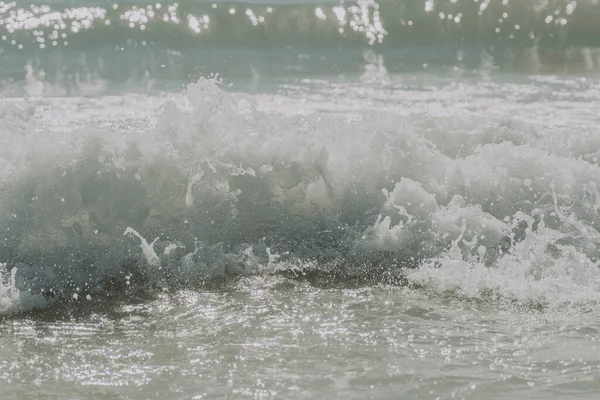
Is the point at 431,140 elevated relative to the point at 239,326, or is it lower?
elevated

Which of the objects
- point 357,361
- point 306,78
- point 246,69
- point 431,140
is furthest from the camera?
point 246,69

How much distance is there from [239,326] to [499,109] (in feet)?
18.3

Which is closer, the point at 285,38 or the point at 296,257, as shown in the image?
the point at 296,257

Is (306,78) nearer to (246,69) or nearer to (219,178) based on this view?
(246,69)

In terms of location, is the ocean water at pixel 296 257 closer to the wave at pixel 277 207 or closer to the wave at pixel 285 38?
the wave at pixel 277 207

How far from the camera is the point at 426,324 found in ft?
13.7

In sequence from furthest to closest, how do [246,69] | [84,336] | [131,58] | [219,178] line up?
1. [131,58]
2. [246,69]
3. [219,178]
4. [84,336]

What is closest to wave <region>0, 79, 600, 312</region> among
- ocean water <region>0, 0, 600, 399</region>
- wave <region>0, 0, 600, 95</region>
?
ocean water <region>0, 0, 600, 399</region>

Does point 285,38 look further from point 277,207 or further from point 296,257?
point 296,257

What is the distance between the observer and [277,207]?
545 cm

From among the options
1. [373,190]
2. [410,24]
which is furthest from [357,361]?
[410,24]

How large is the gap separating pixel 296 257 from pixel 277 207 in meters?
0.44

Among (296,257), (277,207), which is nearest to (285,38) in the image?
(277,207)

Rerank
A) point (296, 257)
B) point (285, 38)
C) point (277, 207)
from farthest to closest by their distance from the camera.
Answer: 1. point (285, 38)
2. point (277, 207)
3. point (296, 257)
